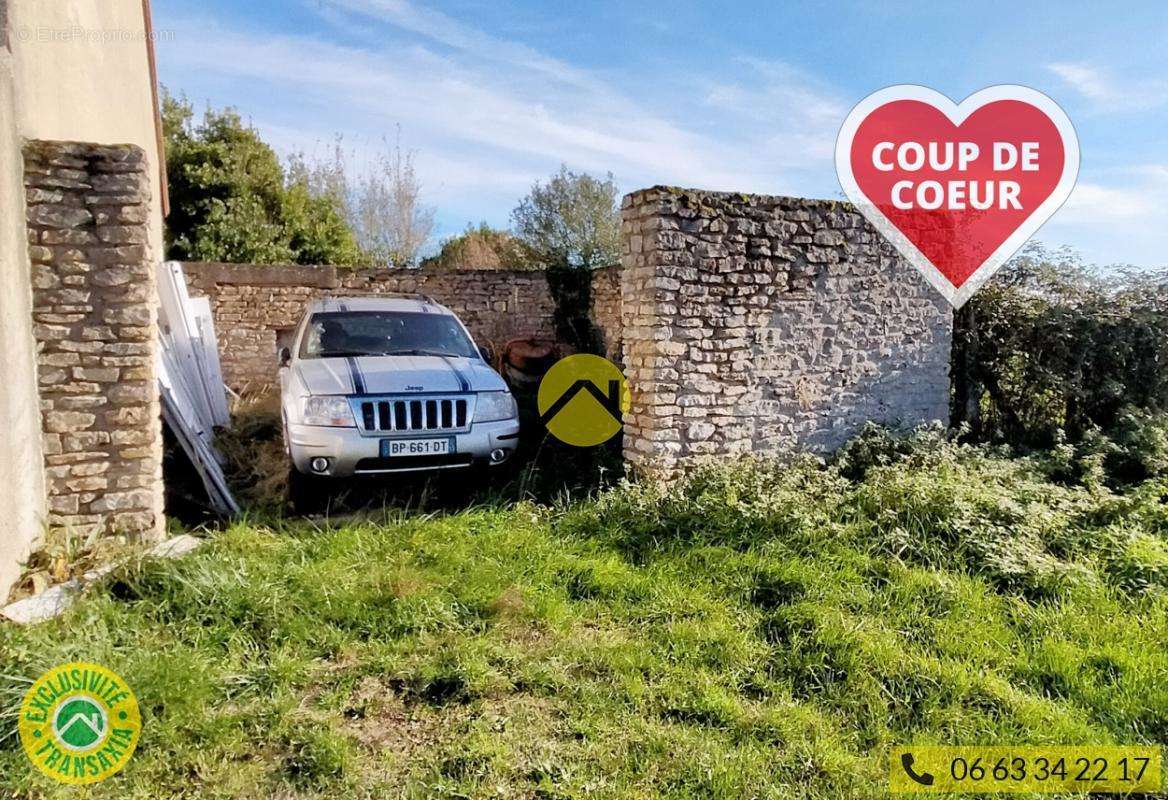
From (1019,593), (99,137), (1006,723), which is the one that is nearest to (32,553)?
(99,137)

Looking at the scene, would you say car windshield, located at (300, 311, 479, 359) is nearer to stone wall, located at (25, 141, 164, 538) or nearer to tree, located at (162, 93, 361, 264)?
stone wall, located at (25, 141, 164, 538)

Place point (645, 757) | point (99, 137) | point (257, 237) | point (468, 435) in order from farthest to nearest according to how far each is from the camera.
→ point (257, 237), point (99, 137), point (468, 435), point (645, 757)

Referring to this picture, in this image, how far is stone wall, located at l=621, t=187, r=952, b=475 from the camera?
561 centimetres

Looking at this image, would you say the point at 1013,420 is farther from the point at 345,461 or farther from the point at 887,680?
the point at 345,461

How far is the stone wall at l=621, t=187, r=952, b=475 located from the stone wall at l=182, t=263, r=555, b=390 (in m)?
5.14

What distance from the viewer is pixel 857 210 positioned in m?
6.35

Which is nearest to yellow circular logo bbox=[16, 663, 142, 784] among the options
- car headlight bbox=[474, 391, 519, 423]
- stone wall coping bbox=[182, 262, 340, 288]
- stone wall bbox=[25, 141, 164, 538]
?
stone wall bbox=[25, 141, 164, 538]

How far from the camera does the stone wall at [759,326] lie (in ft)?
18.4

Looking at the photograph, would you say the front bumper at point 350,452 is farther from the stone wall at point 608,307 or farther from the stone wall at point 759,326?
the stone wall at point 608,307

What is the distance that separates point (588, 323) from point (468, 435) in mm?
5759

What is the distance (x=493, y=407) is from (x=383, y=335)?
1562 mm

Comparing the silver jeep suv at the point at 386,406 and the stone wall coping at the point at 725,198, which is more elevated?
the stone wall coping at the point at 725,198

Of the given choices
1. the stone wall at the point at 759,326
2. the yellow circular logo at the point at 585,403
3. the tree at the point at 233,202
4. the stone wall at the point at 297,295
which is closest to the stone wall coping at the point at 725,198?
the stone wall at the point at 759,326

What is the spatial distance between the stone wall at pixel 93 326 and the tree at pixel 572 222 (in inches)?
529
